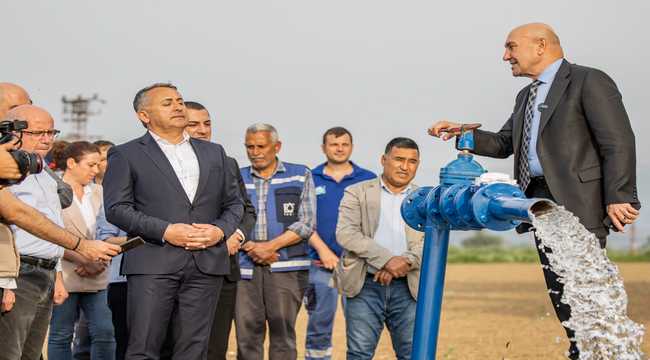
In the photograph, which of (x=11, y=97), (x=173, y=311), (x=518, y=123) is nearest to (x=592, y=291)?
(x=518, y=123)

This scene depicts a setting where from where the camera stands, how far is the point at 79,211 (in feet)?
26.7

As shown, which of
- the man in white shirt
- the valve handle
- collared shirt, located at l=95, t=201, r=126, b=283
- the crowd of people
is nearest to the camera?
the valve handle

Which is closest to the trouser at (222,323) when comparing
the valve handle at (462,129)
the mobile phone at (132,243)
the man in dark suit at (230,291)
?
the man in dark suit at (230,291)

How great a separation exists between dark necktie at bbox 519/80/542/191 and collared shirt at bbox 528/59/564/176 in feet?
0.08

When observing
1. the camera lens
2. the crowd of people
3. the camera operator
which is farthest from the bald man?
the camera lens

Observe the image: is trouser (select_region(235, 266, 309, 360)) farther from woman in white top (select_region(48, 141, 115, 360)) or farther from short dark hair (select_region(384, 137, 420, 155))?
short dark hair (select_region(384, 137, 420, 155))

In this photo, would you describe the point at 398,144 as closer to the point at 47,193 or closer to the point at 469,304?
the point at 47,193

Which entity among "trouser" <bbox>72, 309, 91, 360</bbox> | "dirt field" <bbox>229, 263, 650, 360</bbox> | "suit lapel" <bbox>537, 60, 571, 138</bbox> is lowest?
"dirt field" <bbox>229, 263, 650, 360</bbox>

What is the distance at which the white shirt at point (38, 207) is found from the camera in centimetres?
624

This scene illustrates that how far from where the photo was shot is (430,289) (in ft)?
13.6

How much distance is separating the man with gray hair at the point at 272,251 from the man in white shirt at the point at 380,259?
0.45 meters

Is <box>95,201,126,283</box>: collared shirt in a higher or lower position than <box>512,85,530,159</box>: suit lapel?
lower

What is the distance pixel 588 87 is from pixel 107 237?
12.6ft

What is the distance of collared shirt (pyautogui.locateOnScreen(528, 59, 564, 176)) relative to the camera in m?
5.48
